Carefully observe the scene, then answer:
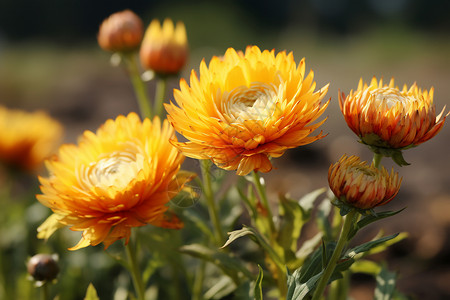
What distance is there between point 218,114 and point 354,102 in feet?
0.84

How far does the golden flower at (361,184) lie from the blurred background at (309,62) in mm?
1140

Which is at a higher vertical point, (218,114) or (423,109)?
(218,114)

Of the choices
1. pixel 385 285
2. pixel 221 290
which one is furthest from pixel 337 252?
pixel 221 290

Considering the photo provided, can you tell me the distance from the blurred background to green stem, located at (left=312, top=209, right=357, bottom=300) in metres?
1.03

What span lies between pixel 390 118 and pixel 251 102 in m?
0.28

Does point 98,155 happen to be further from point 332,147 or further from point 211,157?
point 332,147

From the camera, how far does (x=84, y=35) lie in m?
8.17

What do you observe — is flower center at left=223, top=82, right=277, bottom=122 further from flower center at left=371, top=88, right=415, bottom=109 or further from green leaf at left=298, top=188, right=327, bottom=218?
green leaf at left=298, top=188, right=327, bottom=218

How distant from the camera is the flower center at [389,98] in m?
0.93

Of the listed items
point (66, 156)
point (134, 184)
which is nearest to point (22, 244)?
Answer: point (66, 156)

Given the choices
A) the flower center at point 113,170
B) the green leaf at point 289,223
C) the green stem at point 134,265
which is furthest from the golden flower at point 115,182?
the green leaf at point 289,223

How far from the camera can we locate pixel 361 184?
2.86 ft

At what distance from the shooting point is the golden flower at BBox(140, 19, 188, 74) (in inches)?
61.8

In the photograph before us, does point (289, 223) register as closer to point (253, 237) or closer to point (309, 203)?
point (309, 203)
